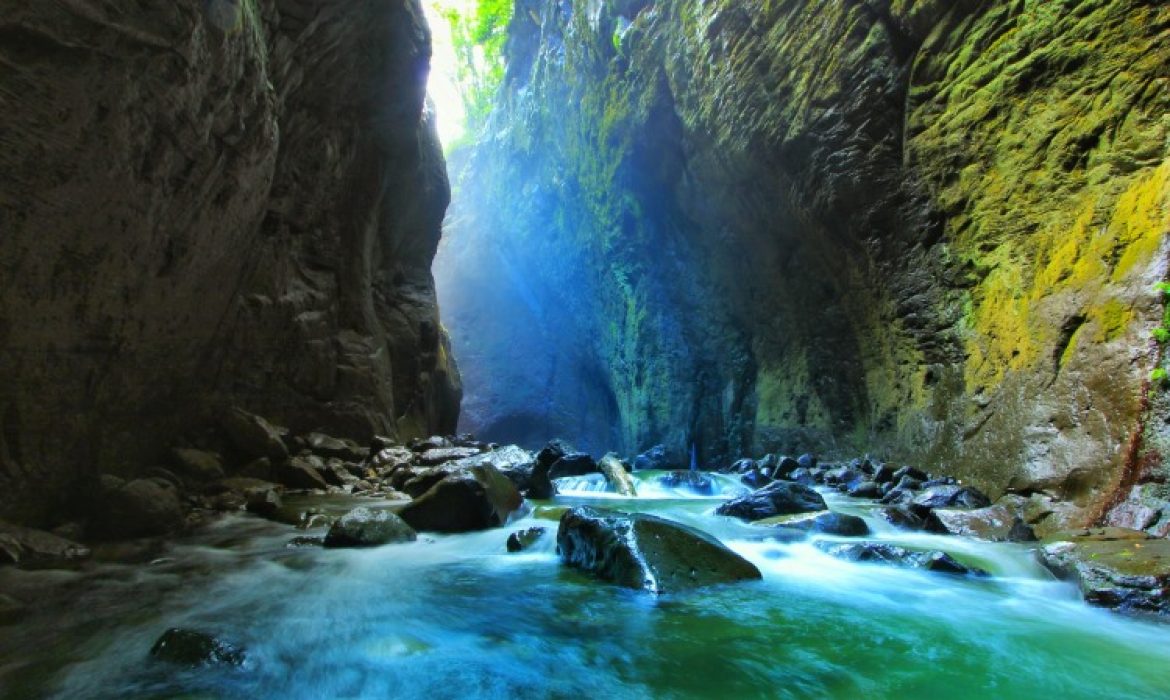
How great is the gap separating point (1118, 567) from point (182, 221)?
23.3 ft

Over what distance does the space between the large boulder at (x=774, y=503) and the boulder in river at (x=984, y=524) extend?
1.00 m

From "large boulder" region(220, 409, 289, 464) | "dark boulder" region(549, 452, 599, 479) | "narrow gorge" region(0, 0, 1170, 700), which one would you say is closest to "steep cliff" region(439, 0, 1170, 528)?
"narrow gorge" region(0, 0, 1170, 700)

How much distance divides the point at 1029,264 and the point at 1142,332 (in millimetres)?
2335

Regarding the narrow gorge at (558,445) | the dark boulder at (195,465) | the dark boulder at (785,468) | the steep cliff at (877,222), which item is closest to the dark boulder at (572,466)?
the narrow gorge at (558,445)

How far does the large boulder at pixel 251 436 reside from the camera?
693 cm

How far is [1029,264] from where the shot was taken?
21.8 ft

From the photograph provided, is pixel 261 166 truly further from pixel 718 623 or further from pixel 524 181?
pixel 524 181

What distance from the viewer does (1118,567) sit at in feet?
10.8

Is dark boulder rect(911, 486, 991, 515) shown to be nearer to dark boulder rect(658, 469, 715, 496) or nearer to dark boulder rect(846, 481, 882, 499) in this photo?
dark boulder rect(846, 481, 882, 499)

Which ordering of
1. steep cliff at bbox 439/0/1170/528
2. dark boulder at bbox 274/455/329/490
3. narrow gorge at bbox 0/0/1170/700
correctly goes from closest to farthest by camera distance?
narrow gorge at bbox 0/0/1170/700 < steep cliff at bbox 439/0/1170/528 < dark boulder at bbox 274/455/329/490

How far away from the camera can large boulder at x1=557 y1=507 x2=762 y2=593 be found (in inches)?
134

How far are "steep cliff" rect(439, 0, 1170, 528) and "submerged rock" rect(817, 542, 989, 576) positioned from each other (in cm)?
153

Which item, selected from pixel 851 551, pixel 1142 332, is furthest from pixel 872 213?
pixel 851 551

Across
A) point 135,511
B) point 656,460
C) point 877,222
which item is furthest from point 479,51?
point 135,511
